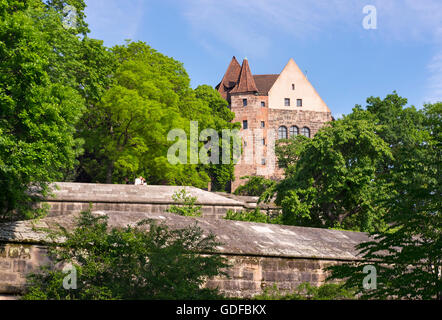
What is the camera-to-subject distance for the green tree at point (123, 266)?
7555 mm

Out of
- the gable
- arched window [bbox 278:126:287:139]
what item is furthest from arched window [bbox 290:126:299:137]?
the gable

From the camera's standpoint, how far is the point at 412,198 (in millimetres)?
8844

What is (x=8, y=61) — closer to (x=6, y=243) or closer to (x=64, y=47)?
(x=6, y=243)

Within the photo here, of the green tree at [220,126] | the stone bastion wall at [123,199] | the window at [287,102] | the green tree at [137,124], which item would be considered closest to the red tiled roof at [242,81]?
the window at [287,102]

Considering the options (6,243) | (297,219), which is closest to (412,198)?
(6,243)

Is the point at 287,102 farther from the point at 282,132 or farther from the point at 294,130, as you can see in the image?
the point at 282,132

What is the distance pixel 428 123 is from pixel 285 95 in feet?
63.8

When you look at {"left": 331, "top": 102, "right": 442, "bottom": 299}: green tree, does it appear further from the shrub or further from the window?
the window

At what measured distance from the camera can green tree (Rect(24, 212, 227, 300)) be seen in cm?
755

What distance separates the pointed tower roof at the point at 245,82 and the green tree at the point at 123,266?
166 ft

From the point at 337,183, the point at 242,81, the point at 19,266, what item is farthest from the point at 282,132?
the point at 19,266

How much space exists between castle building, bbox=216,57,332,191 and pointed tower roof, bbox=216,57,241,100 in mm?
2507

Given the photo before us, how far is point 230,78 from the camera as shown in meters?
63.7

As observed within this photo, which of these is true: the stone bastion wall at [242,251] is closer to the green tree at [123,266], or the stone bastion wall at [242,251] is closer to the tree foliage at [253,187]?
the green tree at [123,266]
